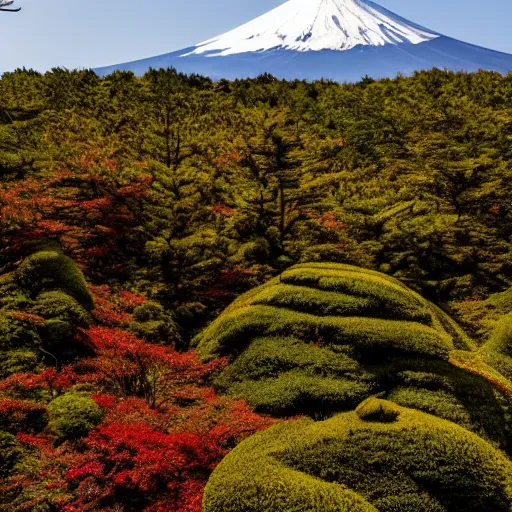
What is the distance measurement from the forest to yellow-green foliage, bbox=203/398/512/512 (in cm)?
3

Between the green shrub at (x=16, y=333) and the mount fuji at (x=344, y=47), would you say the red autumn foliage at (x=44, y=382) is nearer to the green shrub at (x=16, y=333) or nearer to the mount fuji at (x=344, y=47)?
the green shrub at (x=16, y=333)

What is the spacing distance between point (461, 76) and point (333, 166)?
11.5 metres

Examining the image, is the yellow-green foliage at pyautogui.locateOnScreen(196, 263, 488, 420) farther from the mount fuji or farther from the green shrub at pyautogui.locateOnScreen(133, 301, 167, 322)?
the mount fuji

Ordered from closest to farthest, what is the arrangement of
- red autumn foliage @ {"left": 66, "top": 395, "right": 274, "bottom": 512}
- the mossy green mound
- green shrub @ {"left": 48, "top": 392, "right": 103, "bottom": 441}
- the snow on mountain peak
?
red autumn foliage @ {"left": 66, "top": 395, "right": 274, "bottom": 512}
green shrub @ {"left": 48, "top": 392, "right": 103, "bottom": 441}
the mossy green mound
the snow on mountain peak

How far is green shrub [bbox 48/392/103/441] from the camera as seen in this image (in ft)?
21.7

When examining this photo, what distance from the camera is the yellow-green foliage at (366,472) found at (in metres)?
5.15

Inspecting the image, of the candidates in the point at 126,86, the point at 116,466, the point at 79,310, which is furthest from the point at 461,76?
the point at 116,466

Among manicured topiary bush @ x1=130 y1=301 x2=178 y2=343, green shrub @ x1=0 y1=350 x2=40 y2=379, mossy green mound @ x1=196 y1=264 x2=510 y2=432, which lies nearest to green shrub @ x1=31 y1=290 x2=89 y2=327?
green shrub @ x1=0 y1=350 x2=40 y2=379

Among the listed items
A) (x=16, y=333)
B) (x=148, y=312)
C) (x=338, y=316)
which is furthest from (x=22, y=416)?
(x=338, y=316)

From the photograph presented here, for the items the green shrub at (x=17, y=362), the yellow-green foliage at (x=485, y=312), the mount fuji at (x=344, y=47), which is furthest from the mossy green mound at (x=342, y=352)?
the mount fuji at (x=344, y=47)

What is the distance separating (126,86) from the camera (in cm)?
2706

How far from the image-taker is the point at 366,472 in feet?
18.4

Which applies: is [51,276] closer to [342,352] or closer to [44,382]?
[44,382]

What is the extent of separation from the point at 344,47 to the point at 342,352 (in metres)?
186
